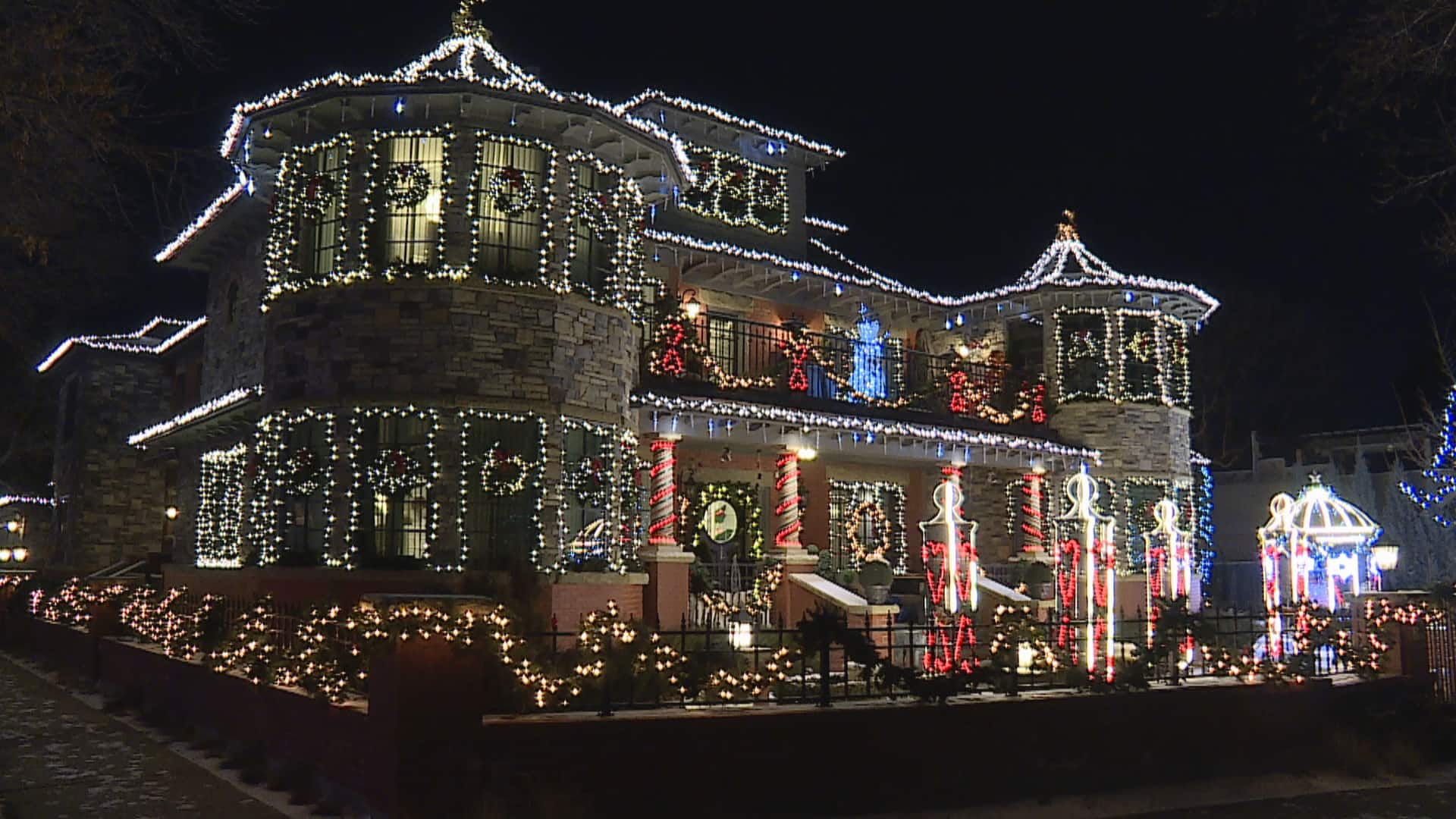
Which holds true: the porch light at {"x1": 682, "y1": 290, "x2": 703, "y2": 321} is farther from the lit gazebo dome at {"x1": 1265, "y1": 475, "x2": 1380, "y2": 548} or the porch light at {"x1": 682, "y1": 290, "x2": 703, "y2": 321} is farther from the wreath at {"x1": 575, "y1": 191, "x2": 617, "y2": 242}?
the lit gazebo dome at {"x1": 1265, "y1": 475, "x2": 1380, "y2": 548}

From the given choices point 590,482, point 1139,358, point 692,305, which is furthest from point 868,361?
point 590,482

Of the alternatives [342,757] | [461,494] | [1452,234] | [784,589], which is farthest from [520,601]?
[1452,234]

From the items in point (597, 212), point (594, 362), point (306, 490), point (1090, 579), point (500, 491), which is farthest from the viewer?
point (597, 212)

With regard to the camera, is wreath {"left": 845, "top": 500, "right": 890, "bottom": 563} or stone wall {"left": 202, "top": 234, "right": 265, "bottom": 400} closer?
stone wall {"left": 202, "top": 234, "right": 265, "bottom": 400}

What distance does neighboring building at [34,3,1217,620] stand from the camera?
15.4 metres

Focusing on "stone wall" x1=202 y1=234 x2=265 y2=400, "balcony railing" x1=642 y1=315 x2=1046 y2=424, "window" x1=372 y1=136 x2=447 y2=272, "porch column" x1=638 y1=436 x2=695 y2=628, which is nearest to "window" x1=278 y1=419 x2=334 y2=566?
"window" x1=372 y1=136 x2=447 y2=272

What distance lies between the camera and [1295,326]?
44.6 m

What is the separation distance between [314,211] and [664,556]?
6852mm

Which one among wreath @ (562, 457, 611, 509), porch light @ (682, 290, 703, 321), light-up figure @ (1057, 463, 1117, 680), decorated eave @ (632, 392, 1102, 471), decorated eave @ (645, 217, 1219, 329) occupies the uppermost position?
decorated eave @ (645, 217, 1219, 329)

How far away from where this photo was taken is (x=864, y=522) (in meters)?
24.3

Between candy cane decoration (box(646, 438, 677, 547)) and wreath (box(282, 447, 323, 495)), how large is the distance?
5074mm

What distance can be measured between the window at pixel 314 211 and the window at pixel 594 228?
9.80 feet

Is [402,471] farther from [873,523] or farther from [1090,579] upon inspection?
[873,523]

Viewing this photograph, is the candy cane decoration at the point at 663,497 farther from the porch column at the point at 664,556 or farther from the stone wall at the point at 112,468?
the stone wall at the point at 112,468
